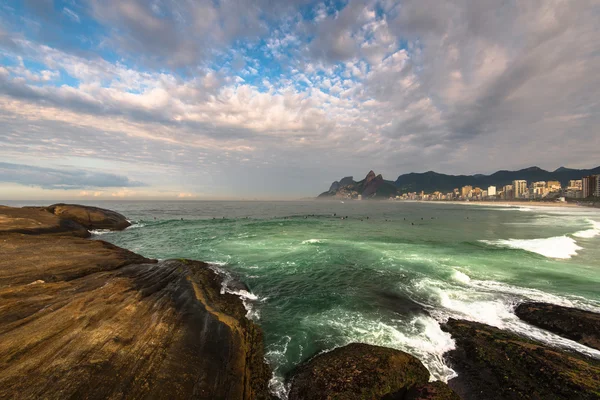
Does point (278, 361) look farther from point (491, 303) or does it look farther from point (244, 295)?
point (491, 303)

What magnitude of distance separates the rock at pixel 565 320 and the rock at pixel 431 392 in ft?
32.4

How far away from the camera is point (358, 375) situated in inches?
369

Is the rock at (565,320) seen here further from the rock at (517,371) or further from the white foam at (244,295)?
the white foam at (244,295)

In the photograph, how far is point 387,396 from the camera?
8.79 metres

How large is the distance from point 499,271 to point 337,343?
21828 millimetres

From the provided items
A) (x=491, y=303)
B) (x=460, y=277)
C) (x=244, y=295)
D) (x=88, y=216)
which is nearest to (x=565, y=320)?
(x=491, y=303)

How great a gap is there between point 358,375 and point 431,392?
8.78 ft

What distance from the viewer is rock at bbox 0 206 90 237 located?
90.9 feet

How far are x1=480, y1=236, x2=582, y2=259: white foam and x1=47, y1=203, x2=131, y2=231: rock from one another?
7904 centimetres

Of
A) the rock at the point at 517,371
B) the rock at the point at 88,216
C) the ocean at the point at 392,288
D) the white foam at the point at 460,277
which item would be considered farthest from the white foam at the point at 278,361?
the rock at the point at 88,216

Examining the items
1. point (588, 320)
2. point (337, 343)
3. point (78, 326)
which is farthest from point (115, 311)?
point (588, 320)

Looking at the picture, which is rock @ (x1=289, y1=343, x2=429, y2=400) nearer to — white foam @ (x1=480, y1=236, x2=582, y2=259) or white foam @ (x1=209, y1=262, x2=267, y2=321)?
white foam @ (x1=209, y1=262, x2=267, y2=321)

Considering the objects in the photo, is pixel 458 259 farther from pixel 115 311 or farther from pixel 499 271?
pixel 115 311

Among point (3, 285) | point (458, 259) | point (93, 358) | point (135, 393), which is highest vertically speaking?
point (3, 285)
